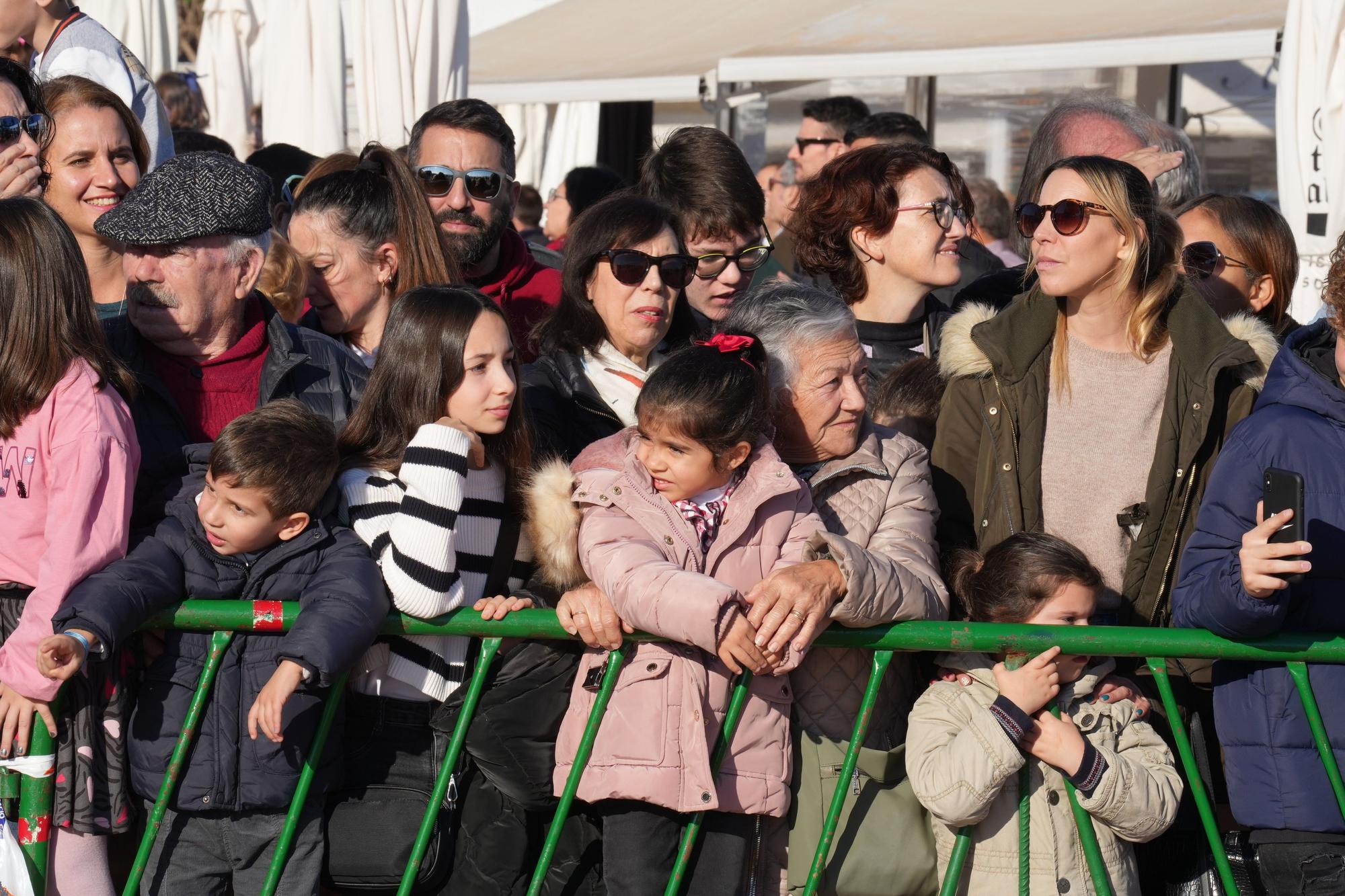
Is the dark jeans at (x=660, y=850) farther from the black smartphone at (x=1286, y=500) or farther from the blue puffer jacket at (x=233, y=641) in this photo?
the black smartphone at (x=1286, y=500)

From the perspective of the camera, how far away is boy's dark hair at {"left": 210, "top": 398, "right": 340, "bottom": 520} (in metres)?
2.98

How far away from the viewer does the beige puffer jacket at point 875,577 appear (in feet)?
9.92

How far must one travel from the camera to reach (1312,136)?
6.78 meters

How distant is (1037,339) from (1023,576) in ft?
2.34

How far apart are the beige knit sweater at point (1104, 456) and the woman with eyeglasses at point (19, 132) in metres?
2.70

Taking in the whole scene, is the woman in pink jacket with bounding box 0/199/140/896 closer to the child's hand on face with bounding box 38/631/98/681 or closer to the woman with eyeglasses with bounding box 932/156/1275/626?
the child's hand on face with bounding box 38/631/98/681

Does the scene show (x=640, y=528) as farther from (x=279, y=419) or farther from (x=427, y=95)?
(x=427, y=95)

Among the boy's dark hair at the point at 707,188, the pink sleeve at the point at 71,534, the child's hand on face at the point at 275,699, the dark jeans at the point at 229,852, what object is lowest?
the dark jeans at the point at 229,852

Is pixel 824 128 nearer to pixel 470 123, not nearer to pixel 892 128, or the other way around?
pixel 892 128

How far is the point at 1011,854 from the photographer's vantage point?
3109 millimetres

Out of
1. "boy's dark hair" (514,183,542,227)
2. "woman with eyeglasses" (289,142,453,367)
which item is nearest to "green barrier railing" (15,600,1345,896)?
"woman with eyeglasses" (289,142,453,367)

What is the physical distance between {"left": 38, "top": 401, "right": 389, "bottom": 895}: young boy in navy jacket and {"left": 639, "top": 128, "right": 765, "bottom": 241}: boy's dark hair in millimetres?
1779

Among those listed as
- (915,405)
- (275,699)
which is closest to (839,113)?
(915,405)

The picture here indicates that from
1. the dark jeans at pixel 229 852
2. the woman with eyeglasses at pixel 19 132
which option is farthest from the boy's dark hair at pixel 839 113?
the dark jeans at pixel 229 852
